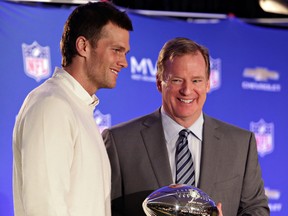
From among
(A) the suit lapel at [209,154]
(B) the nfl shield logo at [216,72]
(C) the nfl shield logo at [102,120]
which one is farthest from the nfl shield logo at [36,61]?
(A) the suit lapel at [209,154]

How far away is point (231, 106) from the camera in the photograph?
15.4ft

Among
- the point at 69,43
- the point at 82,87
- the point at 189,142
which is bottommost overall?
the point at 189,142

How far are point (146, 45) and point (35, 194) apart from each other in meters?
2.63

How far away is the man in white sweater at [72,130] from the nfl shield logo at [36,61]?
170cm

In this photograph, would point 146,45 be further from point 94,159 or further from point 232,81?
point 94,159

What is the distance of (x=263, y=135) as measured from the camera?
4773 mm

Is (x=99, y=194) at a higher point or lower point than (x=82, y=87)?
lower

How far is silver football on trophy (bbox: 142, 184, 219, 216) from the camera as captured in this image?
2.15 meters

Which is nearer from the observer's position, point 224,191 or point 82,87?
point 82,87

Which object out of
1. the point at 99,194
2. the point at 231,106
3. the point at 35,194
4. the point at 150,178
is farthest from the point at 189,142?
the point at 231,106

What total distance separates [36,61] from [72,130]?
79.3 inches

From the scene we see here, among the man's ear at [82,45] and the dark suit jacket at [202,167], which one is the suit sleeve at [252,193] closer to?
the dark suit jacket at [202,167]

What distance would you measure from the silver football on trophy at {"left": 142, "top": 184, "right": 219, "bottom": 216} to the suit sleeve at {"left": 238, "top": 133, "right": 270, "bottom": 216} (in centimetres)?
44

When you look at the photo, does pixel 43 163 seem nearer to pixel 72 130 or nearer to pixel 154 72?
pixel 72 130
